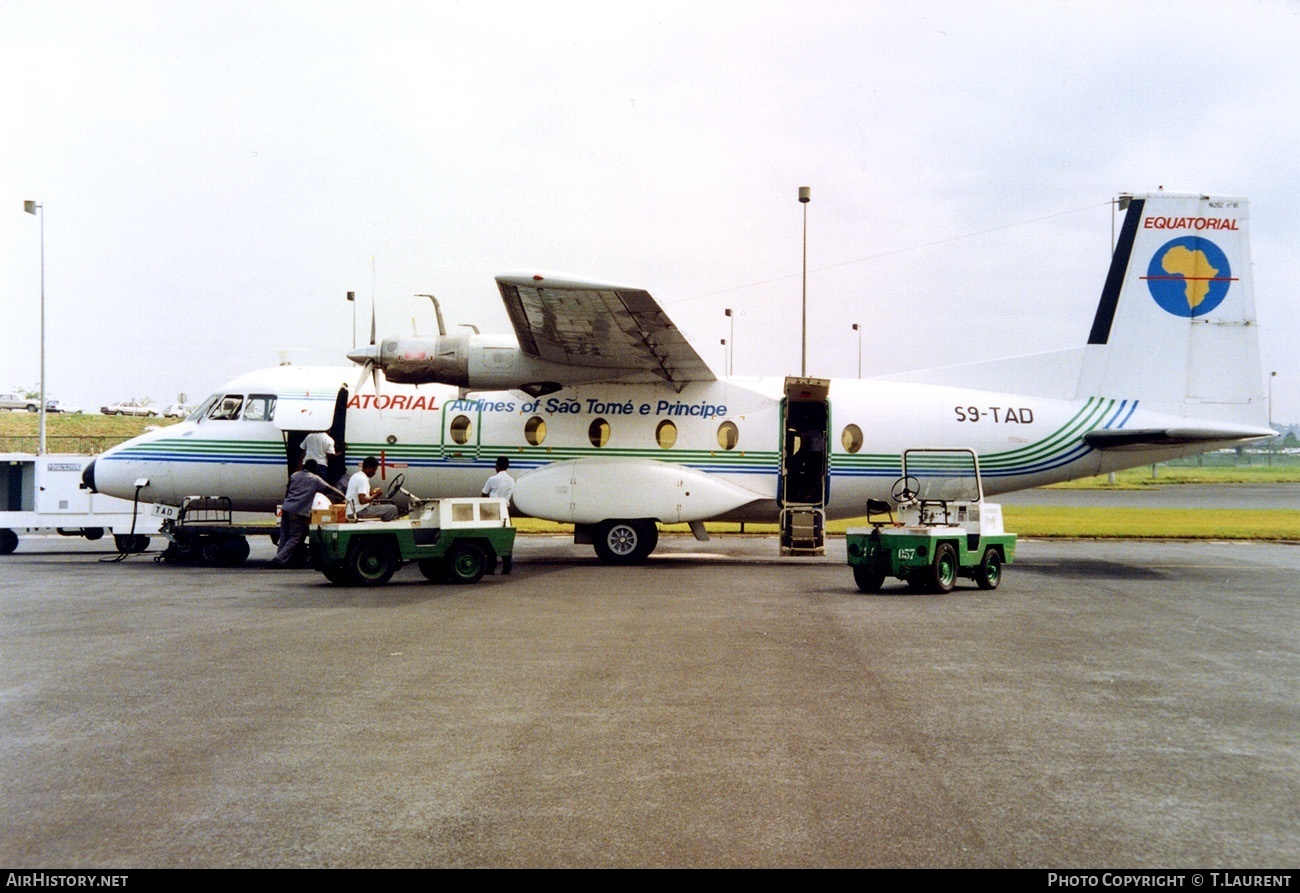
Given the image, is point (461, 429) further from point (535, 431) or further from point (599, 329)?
point (599, 329)

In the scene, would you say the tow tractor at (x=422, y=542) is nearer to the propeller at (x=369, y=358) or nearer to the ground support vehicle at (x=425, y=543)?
the ground support vehicle at (x=425, y=543)

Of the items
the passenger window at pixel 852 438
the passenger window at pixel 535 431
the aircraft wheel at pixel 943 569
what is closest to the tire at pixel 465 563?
the passenger window at pixel 535 431

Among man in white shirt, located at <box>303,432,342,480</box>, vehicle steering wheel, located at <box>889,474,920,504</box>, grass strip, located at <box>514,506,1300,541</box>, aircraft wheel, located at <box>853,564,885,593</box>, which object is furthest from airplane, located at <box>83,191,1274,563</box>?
grass strip, located at <box>514,506,1300,541</box>

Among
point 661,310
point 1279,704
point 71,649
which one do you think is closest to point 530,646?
point 71,649

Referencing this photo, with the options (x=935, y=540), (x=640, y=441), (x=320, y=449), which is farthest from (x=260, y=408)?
(x=935, y=540)

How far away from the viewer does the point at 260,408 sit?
67.7 ft

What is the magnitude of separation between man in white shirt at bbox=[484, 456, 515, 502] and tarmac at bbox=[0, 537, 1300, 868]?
547 centimetres

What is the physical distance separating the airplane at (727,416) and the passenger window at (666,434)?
0.04 metres

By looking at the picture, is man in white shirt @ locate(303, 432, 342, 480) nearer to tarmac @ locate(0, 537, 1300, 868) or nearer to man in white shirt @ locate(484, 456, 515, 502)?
man in white shirt @ locate(484, 456, 515, 502)

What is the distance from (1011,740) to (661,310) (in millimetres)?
11574

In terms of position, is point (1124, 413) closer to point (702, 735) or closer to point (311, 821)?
point (702, 735)

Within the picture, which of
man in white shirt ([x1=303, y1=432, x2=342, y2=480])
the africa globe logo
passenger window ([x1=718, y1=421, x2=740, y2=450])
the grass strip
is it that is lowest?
the grass strip

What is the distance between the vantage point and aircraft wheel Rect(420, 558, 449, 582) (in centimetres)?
1583

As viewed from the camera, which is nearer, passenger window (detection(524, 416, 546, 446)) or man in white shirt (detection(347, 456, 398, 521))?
man in white shirt (detection(347, 456, 398, 521))
